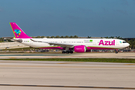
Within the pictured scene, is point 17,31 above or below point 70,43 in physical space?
above

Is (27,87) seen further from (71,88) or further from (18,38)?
(18,38)

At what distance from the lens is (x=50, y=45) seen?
5212 cm

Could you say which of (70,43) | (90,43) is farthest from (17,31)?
(90,43)

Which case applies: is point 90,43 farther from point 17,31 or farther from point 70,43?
point 17,31

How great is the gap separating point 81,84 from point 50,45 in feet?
136

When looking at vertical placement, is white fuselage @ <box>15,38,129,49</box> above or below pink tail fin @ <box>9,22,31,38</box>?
below

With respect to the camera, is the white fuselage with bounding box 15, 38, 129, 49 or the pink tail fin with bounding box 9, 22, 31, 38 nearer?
the white fuselage with bounding box 15, 38, 129, 49

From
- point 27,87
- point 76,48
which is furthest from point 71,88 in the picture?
point 76,48

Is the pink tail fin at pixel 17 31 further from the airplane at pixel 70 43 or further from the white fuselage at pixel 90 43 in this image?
the white fuselage at pixel 90 43

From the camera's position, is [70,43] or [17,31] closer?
[70,43]

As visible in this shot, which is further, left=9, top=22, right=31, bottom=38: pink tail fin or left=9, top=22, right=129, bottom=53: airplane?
left=9, top=22, right=31, bottom=38: pink tail fin

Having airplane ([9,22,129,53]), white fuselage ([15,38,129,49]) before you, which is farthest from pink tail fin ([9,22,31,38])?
white fuselage ([15,38,129,49])

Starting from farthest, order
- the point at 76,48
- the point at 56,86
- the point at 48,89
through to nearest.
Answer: the point at 76,48 < the point at 56,86 < the point at 48,89

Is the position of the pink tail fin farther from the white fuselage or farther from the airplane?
the white fuselage
